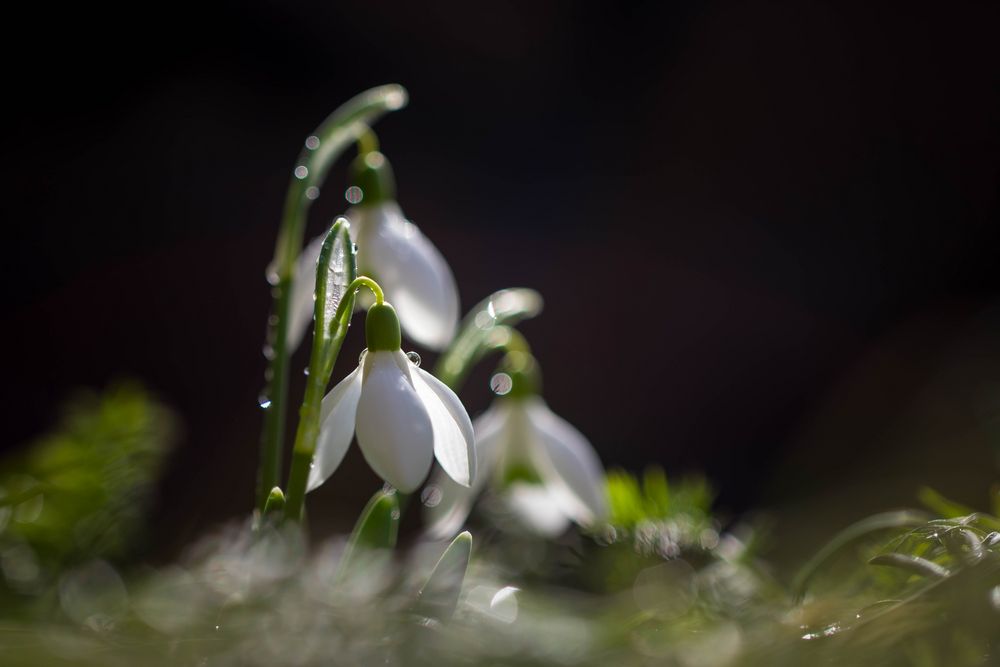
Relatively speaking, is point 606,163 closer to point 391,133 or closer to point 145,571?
point 391,133

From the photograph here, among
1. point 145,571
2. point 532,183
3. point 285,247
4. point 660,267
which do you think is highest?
point 532,183

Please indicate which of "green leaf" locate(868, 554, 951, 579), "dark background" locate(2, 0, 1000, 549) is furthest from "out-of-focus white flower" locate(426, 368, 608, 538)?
"dark background" locate(2, 0, 1000, 549)

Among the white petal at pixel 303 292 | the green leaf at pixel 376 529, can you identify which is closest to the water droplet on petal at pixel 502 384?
the white petal at pixel 303 292

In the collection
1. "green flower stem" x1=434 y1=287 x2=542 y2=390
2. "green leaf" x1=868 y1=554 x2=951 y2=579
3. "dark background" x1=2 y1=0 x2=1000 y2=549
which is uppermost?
"dark background" x1=2 y1=0 x2=1000 y2=549

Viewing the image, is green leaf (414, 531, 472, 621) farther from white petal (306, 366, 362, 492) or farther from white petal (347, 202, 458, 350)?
white petal (347, 202, 458, 350)

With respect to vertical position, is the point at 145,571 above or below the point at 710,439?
below

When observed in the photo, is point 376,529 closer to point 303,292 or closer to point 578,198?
point 303,292

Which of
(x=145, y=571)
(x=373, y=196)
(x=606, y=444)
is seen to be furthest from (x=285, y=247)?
(x=606, y=444)
